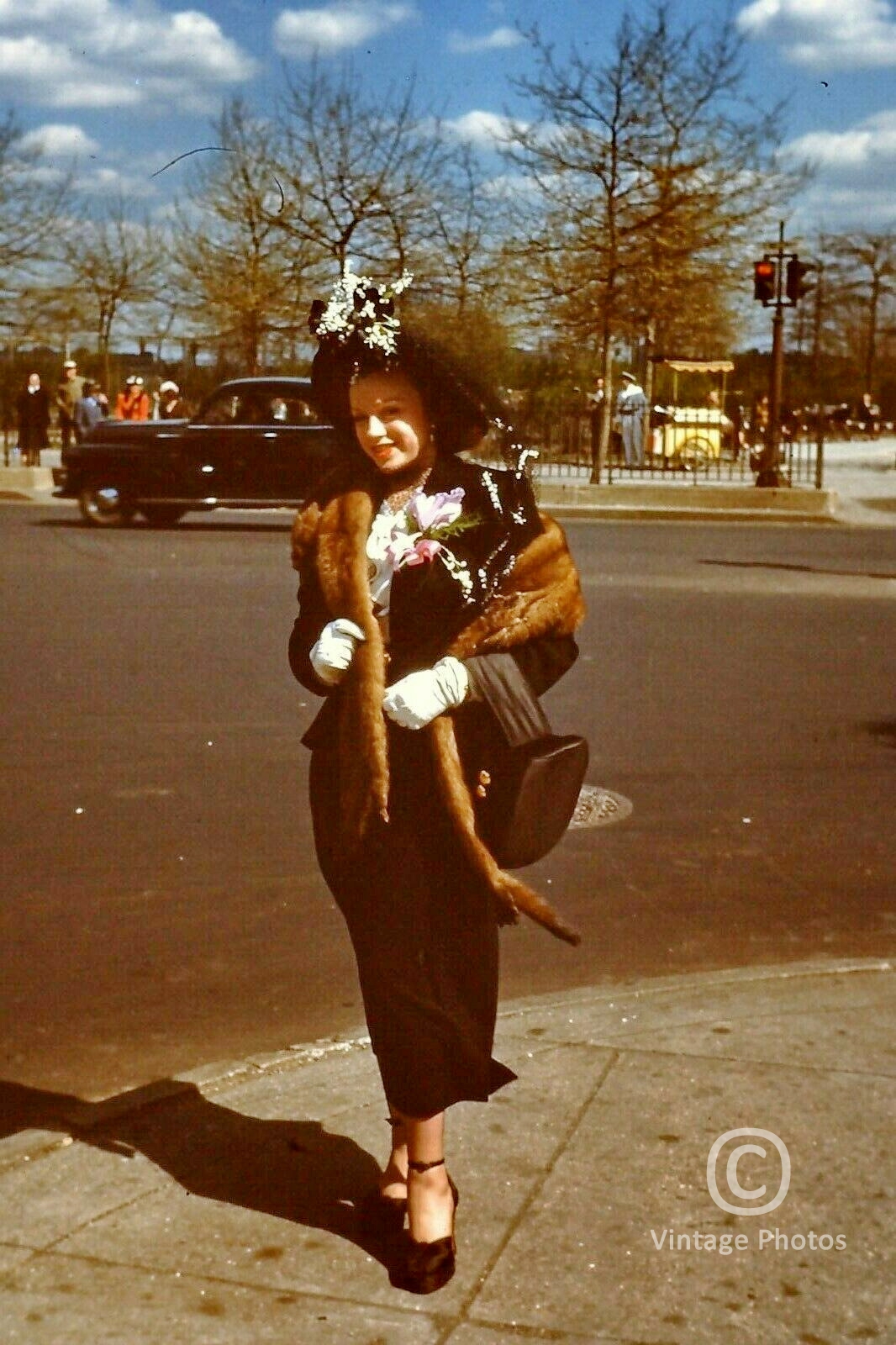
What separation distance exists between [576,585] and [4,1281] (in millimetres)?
1606

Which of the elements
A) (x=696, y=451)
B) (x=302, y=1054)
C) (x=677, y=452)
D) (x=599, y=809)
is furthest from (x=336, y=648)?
(x=696, y=451)

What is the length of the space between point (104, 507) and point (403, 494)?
756 inches

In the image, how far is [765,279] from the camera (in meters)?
26.7

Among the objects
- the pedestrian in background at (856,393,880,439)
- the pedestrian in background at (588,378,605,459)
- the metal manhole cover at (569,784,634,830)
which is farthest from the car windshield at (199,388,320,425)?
the pedestrian in background at (856,393,880,439)

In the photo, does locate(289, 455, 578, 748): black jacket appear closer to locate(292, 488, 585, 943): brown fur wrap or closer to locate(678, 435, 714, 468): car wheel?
locate(292, 488, 585, 943): brown fur wrap

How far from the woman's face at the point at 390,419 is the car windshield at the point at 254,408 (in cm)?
1783

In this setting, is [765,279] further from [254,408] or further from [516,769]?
[516,769]

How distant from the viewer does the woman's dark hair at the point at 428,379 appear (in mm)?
3350

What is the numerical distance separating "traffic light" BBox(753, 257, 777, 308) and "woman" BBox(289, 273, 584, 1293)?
24.2 meters

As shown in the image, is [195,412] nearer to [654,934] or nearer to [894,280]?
[654,934]

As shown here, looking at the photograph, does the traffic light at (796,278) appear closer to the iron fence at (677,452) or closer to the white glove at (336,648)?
the iron fence at (677,452)

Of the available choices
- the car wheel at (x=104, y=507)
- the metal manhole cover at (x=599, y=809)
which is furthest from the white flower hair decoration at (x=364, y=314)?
the car wheel at (x=104, y=507)

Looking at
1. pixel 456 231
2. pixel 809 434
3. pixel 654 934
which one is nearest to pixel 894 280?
pixel 809 434

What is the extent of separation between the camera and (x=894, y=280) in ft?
211
